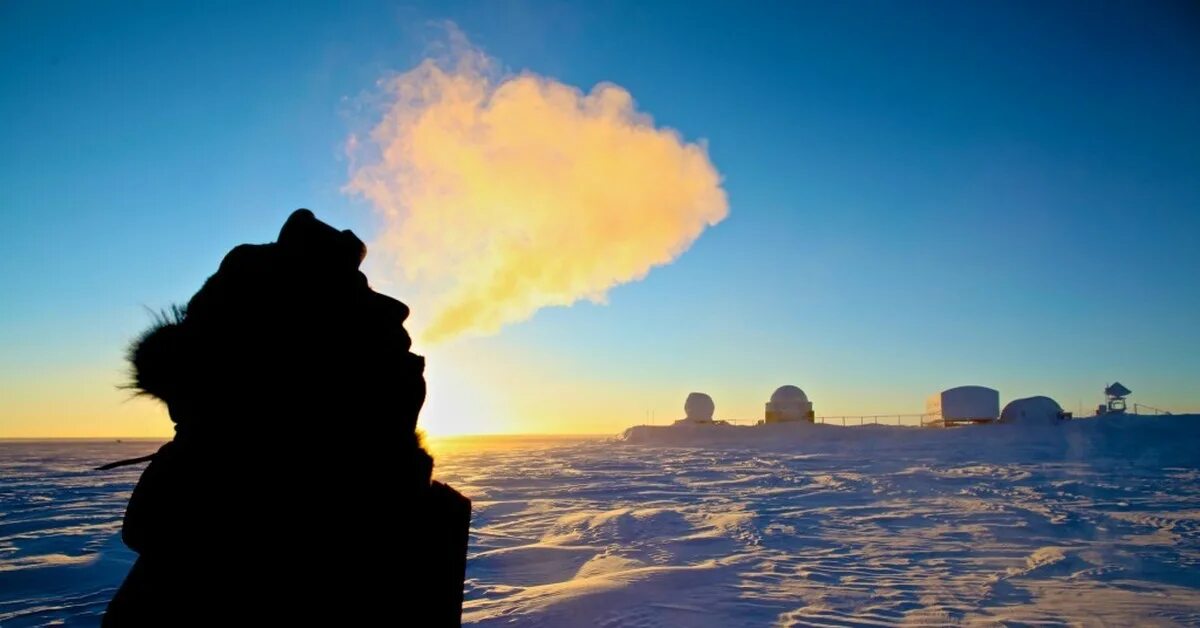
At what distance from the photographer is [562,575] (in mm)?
8867

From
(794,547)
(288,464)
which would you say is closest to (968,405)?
(794,547)

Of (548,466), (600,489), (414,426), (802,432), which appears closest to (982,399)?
(802,432)

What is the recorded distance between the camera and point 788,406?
54938 millimetres

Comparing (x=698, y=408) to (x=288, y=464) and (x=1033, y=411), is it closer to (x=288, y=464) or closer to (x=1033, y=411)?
(x=1033, y=411)

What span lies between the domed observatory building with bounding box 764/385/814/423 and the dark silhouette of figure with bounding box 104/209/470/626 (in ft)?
179

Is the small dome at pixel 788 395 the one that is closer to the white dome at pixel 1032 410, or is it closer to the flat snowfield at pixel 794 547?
the white dome at pixel 1032 410

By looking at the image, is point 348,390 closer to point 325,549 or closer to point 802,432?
point 325,549

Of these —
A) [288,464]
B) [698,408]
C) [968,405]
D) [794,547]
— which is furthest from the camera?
[698,408]

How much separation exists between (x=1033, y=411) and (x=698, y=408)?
28547mm

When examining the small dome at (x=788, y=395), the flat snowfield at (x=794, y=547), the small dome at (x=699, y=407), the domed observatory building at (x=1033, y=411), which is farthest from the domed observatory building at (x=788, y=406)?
the flat snowfield at (x=794, y=547)

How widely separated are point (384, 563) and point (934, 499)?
54.1 ft

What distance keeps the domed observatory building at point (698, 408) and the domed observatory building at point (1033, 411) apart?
85.5 ft

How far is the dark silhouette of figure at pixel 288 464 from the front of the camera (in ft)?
6.17

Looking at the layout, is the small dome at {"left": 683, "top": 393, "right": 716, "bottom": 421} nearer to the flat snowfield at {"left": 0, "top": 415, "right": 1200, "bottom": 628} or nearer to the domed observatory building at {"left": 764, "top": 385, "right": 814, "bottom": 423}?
the domed observatory building at {"left": 764, "top": 385, "right": 814, "bottom": 423}
